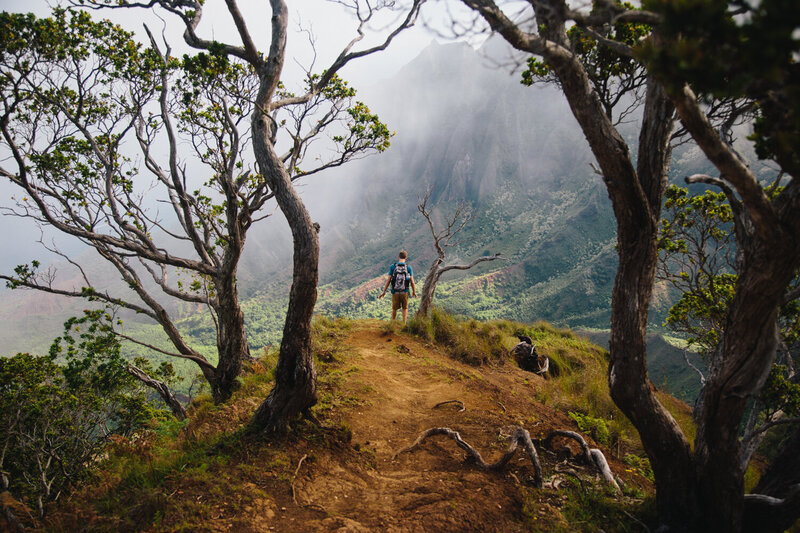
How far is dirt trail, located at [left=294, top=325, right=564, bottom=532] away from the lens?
10.8ft

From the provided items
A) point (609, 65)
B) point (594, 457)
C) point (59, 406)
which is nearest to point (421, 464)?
point (594, 457)

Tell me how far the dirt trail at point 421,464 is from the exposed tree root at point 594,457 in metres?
0.58

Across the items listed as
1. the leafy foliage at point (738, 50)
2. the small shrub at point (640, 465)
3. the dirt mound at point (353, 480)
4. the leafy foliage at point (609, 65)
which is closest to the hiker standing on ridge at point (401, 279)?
the dirt mound at point (353, 480)

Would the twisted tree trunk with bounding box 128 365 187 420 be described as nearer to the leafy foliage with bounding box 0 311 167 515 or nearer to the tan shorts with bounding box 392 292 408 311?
the leafy foliage with bounding box 0 311 167 515

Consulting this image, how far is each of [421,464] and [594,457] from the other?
1871 mm

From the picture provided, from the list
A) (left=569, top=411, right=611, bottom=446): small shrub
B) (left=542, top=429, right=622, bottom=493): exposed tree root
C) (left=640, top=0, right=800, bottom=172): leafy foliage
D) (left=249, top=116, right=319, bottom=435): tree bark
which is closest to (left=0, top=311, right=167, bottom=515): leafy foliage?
(left=249, top=116, right=319, bottom=435): tree bark

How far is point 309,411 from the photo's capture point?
4.79 meters

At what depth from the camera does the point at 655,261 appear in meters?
3.09

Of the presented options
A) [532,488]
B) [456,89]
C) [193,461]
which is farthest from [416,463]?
[456,89]

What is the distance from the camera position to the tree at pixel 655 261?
2342 mm

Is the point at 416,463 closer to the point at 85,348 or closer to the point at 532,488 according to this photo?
the point at 532,488

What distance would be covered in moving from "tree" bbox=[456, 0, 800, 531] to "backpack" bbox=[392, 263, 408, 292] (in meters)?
7.52

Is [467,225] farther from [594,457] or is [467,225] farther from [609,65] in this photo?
[594,457]

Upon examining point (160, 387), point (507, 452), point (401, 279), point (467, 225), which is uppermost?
point (467, 225)
